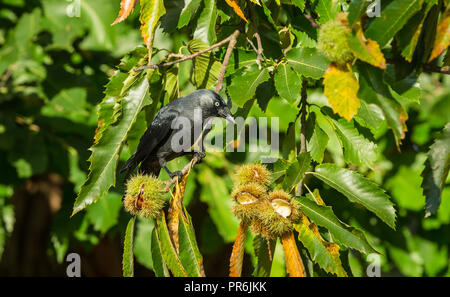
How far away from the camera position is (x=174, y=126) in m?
2.42

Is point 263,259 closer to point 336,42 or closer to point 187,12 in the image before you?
point 336,42

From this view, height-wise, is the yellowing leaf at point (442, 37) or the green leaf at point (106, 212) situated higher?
the yellowing leaf at point (442, 37)

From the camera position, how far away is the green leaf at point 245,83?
1861 millimetres

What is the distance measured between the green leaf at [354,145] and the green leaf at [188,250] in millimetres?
692

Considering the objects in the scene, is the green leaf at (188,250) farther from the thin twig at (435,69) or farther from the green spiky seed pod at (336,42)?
the thin twig at (435,69)

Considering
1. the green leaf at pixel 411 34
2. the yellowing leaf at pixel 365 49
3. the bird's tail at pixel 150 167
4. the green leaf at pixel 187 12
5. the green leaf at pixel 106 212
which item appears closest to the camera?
the yellowing leaf at pixel 365 49

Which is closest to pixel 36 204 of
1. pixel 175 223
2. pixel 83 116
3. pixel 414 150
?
pixel 83 116

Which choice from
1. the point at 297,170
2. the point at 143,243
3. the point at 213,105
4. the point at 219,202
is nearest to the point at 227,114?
the point at 213,105

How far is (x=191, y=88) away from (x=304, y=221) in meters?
0.91

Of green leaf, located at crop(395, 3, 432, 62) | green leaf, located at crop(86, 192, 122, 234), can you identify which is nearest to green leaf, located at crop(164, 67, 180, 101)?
green leaf, located at crop(395, 3, 432, 62)

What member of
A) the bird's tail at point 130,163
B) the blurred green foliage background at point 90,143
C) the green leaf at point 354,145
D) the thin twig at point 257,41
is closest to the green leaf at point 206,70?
the thin twig at point 257,41

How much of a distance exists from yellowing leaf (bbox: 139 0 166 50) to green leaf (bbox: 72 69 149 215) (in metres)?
0.24

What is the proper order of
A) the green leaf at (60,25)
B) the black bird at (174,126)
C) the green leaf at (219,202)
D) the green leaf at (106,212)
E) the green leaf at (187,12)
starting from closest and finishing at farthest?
the green leaf at (187,12), the black bird at (174,126), the green leaf at (106,212), the green leaf at (219,202), the green leaf at (60,25)

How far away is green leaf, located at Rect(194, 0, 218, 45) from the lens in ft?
6.82
